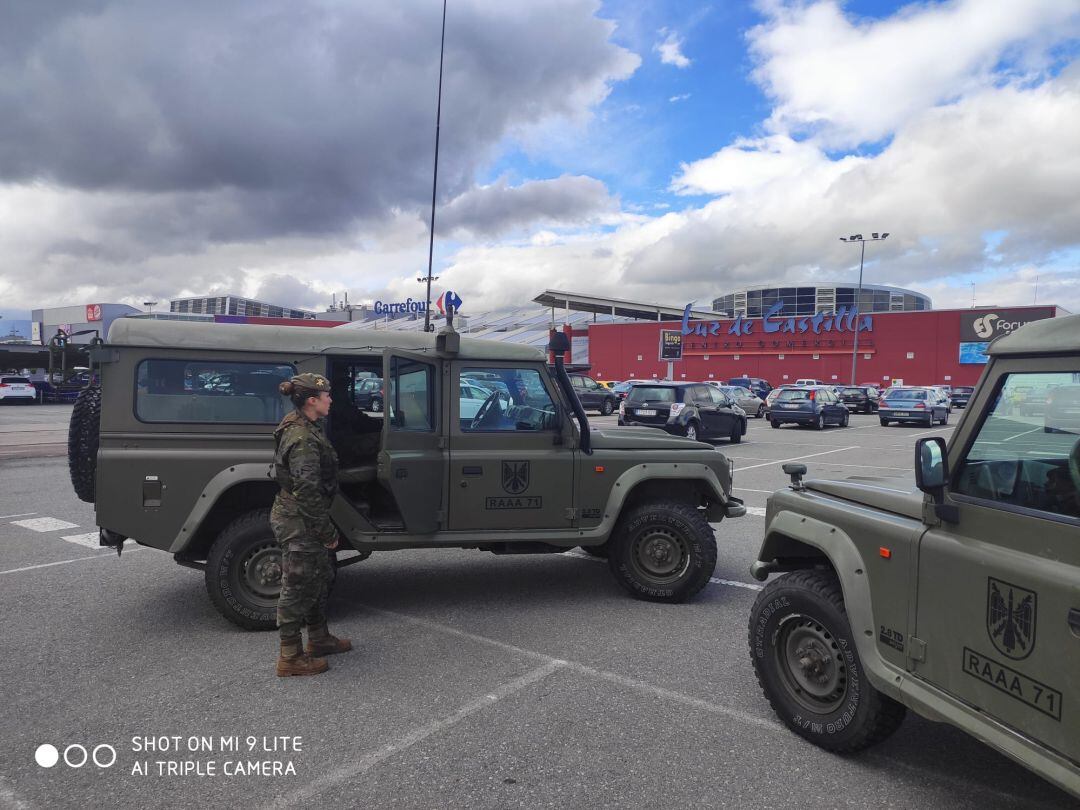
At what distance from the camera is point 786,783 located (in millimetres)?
3107

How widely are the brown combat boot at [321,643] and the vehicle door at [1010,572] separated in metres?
3.17

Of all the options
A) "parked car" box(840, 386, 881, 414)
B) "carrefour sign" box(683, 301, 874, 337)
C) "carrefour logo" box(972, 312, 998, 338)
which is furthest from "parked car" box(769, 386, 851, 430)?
"carrefour sign" box(683, 301, 874, 337)

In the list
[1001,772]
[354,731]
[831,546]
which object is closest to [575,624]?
[354,731]

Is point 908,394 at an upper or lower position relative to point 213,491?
upper

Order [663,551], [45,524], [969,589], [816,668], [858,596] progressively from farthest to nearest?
[45,524] < [663,551] < [816,668] < [858,596] < [969,589]

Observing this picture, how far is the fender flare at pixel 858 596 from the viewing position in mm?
2963

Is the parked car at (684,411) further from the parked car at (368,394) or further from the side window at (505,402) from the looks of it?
the side window at (505,402)

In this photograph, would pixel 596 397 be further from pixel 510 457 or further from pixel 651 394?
pixel 510 457

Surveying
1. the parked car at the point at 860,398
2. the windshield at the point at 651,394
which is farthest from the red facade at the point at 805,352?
the windshield at the point at 651,394

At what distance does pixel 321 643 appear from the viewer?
4.45m

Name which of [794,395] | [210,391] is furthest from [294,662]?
[794,395]

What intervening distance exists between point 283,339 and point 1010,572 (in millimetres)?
4421

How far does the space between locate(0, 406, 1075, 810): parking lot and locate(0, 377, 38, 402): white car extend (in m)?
34.7

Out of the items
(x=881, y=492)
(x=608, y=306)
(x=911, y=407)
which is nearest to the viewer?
(x=881, y=492)
